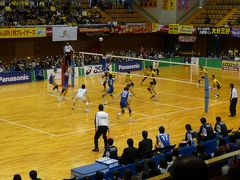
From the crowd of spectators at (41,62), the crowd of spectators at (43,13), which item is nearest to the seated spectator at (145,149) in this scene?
the crowd of spectators at (41,62)

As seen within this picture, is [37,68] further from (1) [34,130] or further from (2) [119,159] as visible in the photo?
(2) [119,159]

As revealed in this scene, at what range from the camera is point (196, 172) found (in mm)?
3098

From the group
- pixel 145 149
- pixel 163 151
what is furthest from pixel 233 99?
pixel 145 149

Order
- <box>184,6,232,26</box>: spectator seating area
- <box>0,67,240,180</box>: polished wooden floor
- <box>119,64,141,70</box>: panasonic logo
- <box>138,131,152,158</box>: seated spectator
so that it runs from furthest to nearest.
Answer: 1. <box>184,6,232,26</box>: spectator seating area
2. <box>119,64,141,70</box>: panasonic logo
3. <box>0,67,240,180</box>: polished wooden floor
4. <box>138,131,152,158</box>: seated spectator

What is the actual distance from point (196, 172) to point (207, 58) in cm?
4273

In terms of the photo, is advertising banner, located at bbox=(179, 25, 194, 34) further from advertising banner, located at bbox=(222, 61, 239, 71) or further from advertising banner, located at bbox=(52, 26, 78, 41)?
advertising banner, located at bbox=(52, 26, 78, 41)

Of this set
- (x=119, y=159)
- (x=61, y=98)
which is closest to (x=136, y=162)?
(x=119, y=159)

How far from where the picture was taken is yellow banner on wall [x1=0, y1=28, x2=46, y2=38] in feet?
116

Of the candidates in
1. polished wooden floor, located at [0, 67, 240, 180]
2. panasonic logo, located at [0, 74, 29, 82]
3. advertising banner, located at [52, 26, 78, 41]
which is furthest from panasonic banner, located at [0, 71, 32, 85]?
advertising banner, located at [52, 26, 78, 41]

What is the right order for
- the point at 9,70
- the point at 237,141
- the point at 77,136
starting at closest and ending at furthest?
the point at 237,141 → the point at 77,136 → the point at 9,70

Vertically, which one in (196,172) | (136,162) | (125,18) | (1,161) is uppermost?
(125,18)

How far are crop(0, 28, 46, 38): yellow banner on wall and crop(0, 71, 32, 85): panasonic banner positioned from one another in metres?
3.32

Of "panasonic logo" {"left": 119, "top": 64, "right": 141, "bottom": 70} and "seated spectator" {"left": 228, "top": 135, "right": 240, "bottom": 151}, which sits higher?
"panasonic logo" {"left": 119, "top": 64, "right": 141, "bottom": 70}

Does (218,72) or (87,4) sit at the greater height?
(87,4)
